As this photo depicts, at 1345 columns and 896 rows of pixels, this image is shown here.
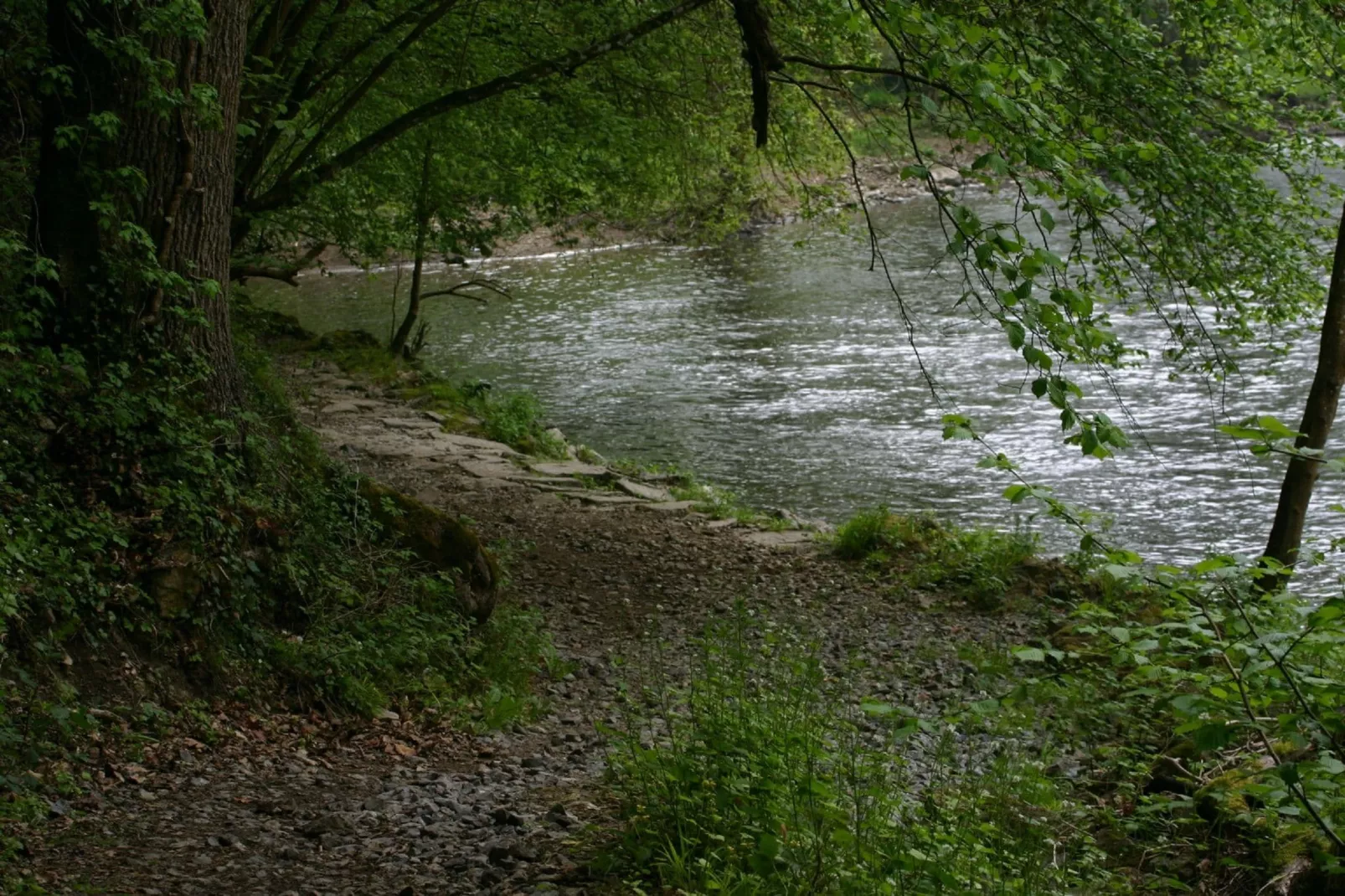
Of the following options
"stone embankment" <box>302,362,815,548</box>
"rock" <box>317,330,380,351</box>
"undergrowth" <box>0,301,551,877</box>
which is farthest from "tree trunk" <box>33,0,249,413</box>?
"rock" <box>317,330,380,351</box>

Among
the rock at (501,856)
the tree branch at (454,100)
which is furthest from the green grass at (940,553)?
the rock at (501,856)

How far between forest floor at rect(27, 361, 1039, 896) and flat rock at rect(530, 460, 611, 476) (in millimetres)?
682

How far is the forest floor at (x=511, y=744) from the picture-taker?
13.2 ft

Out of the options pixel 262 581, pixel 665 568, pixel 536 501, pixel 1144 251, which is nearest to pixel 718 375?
pixel 536 501

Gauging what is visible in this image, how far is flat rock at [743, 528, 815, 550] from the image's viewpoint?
1039 cm

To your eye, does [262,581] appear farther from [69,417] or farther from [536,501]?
[536,501]

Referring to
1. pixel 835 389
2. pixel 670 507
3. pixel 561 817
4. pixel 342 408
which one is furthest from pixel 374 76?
pixel 835 389

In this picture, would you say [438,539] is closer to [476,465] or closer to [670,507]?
[670,507]

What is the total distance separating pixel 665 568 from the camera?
9445 mm

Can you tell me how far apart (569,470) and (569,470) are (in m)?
0.01

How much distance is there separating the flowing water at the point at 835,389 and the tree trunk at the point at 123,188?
5.18m

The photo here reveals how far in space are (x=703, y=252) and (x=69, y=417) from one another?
29.2 metres

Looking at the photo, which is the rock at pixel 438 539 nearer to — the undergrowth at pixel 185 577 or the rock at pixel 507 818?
the undergrowth at pixel 185 577

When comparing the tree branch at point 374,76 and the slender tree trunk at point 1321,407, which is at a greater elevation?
the tree branch at point 374,76
